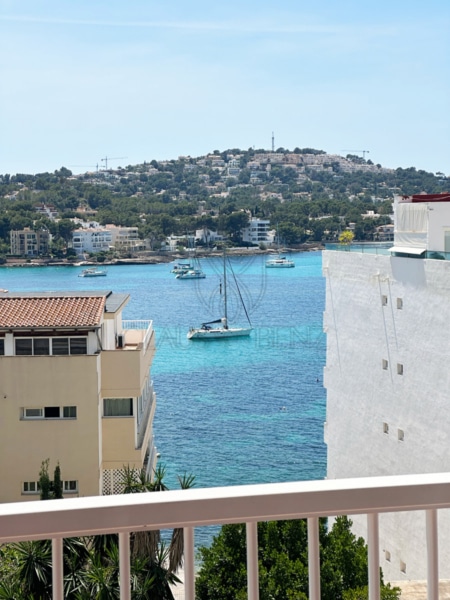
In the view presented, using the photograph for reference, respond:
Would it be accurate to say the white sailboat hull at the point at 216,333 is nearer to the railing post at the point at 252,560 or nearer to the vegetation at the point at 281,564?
the vegetation at the point at 281,564

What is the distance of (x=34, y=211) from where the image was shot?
4825 cm

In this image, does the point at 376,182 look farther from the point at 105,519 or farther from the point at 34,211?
the point at 105,519

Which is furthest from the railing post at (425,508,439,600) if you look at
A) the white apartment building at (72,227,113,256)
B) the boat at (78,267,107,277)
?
the white apartment building at (72,227,113,256)

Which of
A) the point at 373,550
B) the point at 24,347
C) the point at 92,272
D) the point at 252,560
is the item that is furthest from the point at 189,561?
the point at 92,272

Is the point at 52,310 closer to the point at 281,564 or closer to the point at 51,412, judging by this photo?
the point at 51,412

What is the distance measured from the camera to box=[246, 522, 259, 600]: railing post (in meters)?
0.72

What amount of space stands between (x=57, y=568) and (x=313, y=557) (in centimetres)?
22

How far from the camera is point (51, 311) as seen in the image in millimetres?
8453

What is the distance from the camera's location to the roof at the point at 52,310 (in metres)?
8.17

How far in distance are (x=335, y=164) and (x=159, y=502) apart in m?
57.4

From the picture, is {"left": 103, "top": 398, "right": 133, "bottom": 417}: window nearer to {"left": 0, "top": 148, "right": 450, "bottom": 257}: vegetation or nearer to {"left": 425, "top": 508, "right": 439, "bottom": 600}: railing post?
{"left": 425, "top": 508, "right": 439, "bottom": 600}: railing post

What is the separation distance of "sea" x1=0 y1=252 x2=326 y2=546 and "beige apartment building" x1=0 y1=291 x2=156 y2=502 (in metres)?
1.36

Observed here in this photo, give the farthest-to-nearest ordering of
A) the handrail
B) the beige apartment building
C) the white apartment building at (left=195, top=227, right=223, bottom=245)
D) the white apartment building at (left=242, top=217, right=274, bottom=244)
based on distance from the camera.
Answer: the white apartment building at (left=195, top=227, right=223, bottom=245)
the white apartment building at (left=242, top=217, right=274, bottom=244)
the beige apartment building
the handrail

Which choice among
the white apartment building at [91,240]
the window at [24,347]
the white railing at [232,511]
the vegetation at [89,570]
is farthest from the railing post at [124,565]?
the white apartment building at [91,240]
